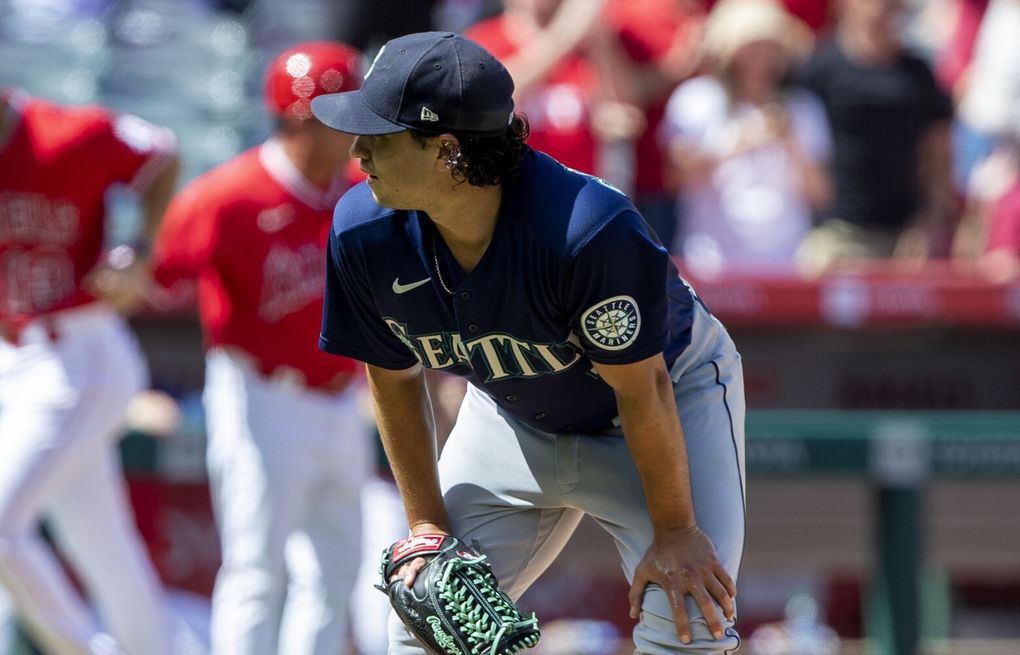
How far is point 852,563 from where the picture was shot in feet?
20.1

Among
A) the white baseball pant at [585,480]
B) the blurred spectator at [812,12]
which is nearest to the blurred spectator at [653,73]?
the blurred spectator at [812,12]

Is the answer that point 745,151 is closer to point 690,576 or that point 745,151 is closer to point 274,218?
point 274,218

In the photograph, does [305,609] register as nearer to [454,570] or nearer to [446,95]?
[454,570]

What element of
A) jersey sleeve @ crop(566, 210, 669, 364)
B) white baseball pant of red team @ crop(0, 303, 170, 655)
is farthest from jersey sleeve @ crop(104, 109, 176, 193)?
jersey sleeve @ crop(566, 210, 669, 364)

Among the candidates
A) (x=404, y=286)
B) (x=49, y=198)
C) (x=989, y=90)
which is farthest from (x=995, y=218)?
(x=404, y=286)

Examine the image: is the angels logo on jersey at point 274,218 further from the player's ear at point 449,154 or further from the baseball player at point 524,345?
the player's ear at point 449,154

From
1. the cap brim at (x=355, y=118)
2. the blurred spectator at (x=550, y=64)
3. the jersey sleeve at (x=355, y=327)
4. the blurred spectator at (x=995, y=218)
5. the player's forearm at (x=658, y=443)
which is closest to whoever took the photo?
the cap brim at (x=355, y=118)

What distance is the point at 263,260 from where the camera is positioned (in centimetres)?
452

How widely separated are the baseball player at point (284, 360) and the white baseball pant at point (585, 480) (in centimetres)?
146

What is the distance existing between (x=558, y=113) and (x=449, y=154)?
3.46m

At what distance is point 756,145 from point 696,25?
2.21 ft

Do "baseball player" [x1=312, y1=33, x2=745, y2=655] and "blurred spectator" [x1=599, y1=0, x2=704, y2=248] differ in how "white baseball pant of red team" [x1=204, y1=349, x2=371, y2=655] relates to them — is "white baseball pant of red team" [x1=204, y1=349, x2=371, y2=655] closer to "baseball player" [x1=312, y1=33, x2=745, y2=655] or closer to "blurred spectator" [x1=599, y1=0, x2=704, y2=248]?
"baseball player" [x1=312, y1=33, x2=745, y2=655]

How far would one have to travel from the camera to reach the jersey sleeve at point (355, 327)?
2.82 m

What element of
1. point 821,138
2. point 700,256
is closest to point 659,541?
point 700,256
